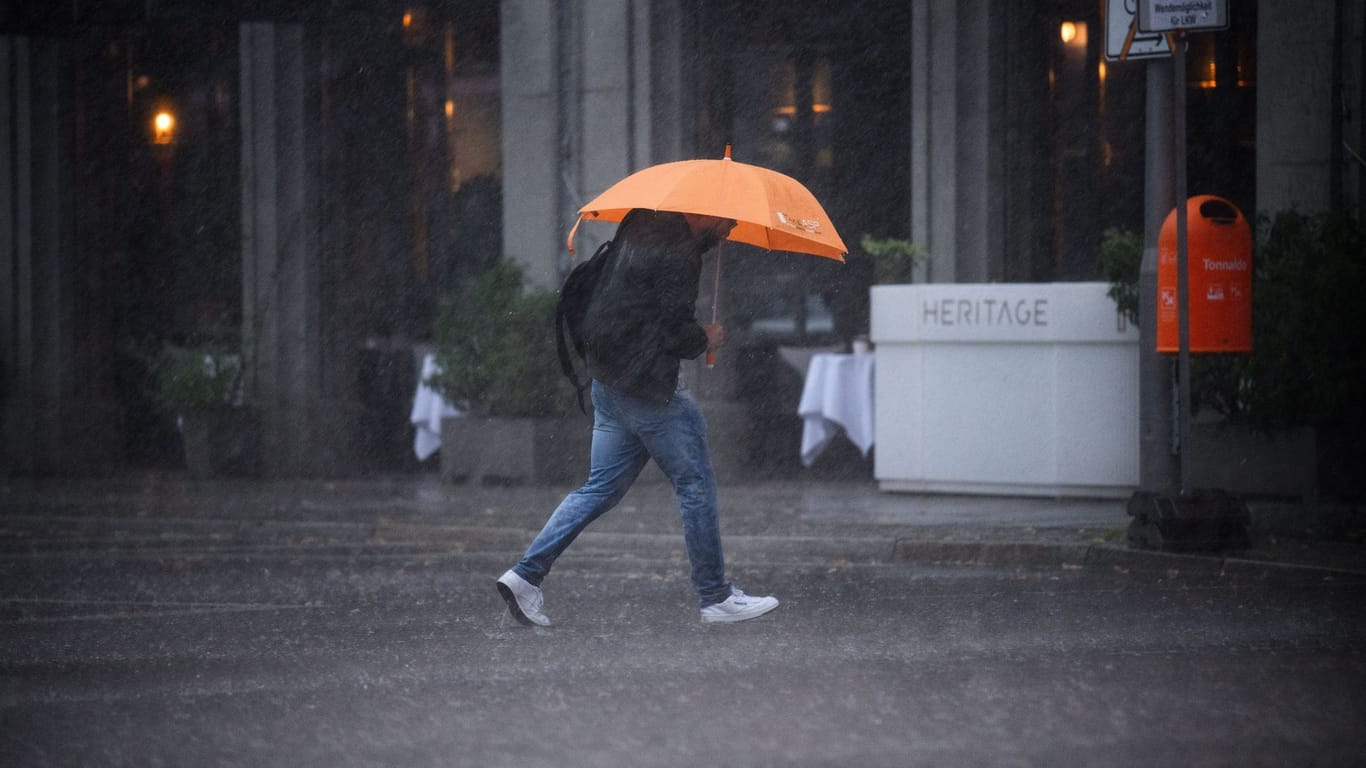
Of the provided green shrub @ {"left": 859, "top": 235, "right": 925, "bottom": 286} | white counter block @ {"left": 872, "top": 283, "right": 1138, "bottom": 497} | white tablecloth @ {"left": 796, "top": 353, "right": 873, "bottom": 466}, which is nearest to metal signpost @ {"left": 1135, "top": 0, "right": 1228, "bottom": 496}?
white counter block @ {"left": 872, "top": 283, "right": 1138, "bottom": 497}

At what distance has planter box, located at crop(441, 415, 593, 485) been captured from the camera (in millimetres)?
13555

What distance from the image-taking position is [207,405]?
14.8m

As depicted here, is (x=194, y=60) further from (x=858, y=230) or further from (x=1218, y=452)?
(x=1218, y=452)

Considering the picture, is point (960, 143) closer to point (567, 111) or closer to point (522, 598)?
point (567, 111)

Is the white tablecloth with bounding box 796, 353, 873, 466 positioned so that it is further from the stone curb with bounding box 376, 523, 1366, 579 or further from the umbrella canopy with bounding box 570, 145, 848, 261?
the umbrella canopy with bounding box 570, 145, 848, 261

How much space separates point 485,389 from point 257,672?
7.70 metres

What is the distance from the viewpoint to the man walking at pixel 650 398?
22.4 feet

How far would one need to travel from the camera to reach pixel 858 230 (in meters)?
19.7

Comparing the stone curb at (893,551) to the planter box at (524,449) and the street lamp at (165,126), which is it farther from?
the street lamp at (165,126)

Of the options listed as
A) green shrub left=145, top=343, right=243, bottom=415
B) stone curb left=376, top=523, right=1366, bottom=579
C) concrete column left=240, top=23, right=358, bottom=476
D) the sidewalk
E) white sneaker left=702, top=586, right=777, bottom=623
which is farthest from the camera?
concrete column left=240, top=23, right=358, bottom=476

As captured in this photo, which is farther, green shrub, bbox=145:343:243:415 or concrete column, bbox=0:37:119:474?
concrete column, bbox=0:37:119:474

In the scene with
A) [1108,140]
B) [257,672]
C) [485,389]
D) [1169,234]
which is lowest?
[257,672]

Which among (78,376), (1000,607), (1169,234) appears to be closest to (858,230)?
(78,376)

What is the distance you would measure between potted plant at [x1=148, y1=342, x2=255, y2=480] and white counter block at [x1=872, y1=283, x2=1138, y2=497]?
5687 mm
